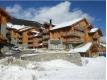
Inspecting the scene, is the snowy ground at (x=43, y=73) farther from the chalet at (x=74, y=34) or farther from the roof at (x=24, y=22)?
the roof at (x=24, y=22)

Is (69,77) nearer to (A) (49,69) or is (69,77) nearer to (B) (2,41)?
(A) (49,69)

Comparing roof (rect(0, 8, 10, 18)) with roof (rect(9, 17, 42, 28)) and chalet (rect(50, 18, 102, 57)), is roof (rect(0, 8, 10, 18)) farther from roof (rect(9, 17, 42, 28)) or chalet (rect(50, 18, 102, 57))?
roof (rect(9, 17, 42, 28))

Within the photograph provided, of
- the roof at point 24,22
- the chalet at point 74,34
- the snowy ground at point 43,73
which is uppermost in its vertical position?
the roof at point 24,22

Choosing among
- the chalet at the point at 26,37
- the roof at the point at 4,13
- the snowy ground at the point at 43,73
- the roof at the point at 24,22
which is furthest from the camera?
the roof at the point at 24,22

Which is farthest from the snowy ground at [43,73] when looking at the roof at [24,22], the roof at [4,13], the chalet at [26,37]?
the roof at [24,22]

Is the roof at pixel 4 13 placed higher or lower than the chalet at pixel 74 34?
higher

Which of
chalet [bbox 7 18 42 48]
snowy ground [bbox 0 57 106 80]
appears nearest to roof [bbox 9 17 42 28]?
chalet [bbox 7 18 42 48]

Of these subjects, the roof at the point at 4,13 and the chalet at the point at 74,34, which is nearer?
the roof at the point at 4,13

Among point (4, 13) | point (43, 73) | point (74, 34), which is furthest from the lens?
point (74, 34)

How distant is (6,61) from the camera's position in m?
23.9

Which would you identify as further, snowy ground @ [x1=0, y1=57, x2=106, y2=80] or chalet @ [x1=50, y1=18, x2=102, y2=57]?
chalet @ [x1=50, y1=18, x2=102, y2=57]

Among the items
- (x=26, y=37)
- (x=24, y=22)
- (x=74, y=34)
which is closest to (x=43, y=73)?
(x=74, y=34)

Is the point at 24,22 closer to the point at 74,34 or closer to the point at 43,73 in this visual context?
the point at 74,34

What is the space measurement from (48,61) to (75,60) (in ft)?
11.3
